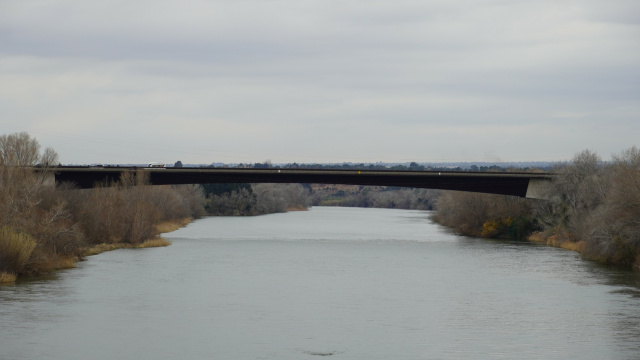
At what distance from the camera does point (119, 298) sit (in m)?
41.0

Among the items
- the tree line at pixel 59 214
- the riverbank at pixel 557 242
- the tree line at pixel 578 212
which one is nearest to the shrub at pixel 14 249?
the tree line at pixel 59 214

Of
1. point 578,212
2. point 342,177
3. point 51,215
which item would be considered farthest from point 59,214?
point 578,212

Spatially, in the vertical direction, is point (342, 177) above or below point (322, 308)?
above

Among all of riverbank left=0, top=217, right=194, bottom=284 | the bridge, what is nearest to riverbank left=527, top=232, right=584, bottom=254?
the bridge

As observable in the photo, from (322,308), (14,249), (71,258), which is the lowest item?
(322,308)

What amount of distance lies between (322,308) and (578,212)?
39913 mm

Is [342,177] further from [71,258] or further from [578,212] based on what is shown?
[71,258]

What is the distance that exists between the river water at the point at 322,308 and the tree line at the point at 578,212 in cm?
231

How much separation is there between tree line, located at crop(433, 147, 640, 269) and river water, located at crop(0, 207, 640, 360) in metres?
2.31

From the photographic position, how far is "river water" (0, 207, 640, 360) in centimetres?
3030

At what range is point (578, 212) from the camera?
7225cm

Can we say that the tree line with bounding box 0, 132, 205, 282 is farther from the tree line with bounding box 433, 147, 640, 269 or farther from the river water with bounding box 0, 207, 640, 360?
the tree line with bounding box 433, 147, 640, 269

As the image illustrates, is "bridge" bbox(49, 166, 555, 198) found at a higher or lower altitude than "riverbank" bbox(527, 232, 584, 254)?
higher

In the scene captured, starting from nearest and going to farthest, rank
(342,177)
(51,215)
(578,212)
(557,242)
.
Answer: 1. (51,215)
2. (578,212)
3. (557,242)
4. (342,177)
